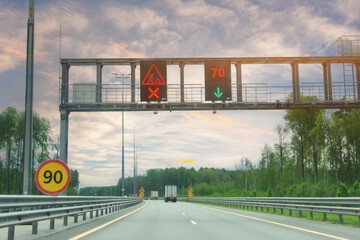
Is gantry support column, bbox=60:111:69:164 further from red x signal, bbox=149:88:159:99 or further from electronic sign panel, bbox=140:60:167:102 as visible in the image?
red x signal, bbox=149:88:159:99

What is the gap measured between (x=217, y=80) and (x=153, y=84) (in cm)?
371

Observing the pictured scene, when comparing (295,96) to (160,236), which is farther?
(295,96)

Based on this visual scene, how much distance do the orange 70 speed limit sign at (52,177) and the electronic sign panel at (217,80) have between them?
1357cm

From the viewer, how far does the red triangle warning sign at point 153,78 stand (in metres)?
26.2

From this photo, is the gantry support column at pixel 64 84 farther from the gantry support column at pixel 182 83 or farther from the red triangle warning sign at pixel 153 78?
the gantry support column at pixel 182 83

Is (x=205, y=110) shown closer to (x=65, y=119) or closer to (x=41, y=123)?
(x=65, y=119)

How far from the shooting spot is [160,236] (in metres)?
12.2

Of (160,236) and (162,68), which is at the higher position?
(162,68)

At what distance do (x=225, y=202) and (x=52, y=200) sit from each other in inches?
1228

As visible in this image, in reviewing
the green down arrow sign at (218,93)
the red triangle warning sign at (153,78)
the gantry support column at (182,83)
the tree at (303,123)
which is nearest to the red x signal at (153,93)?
the red triangle warning sign at (153,78)

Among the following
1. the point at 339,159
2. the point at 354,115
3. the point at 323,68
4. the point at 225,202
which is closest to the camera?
the point at 323,68

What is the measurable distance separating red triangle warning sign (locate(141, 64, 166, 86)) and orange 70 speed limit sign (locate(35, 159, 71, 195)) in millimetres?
12891

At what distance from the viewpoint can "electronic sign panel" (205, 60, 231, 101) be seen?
85.9 ft

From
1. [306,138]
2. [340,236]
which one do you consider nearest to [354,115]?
[306,138]
